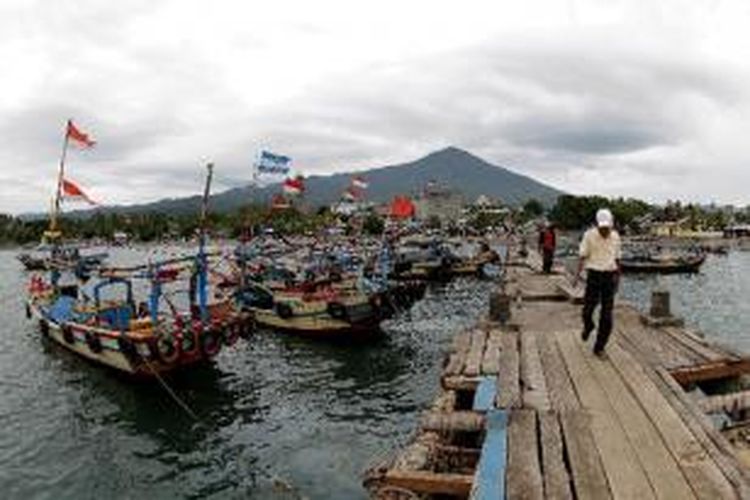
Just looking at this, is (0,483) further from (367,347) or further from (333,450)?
(367,347)

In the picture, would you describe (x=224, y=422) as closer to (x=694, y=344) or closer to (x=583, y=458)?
(x=694, y=344)

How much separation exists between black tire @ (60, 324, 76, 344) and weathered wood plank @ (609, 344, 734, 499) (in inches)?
964

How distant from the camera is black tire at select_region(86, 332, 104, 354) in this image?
93.0 ft

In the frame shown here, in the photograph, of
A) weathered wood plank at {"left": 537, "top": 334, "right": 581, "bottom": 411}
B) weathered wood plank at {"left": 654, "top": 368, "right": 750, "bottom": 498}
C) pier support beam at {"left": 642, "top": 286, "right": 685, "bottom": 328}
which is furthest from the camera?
pier support beam at {"left": 642, "top": 286, "right": 685, "bottom": 328}

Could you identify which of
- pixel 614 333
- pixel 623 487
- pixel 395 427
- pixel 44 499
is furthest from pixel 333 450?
pixel 623 487

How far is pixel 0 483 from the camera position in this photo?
18297 mm

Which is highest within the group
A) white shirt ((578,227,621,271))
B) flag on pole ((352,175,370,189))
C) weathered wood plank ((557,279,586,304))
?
flag on pole ((352,175,370,189))

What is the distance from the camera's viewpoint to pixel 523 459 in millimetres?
7352

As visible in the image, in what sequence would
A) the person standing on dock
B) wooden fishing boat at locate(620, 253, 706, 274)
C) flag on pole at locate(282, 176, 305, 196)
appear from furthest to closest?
wooden fishing boat at locate(620, 253, 706, 274), flag on pole at locate(282, 176, 305, 196), the person standing on dock

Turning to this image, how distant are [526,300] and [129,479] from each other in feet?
36.2

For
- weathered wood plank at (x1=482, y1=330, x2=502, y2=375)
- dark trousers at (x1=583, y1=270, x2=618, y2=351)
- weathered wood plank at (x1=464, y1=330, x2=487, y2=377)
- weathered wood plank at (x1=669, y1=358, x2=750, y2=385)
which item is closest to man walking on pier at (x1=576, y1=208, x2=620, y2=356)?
dark trousers at (x1=583, y1=270, x2=618, y2=351)

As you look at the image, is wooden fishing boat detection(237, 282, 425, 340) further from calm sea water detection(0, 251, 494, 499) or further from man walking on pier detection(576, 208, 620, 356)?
man walking on pier detection(576, 208, 620, 356)

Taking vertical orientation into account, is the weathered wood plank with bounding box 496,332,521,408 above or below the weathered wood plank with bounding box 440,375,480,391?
above

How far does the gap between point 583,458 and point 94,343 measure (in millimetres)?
24108
